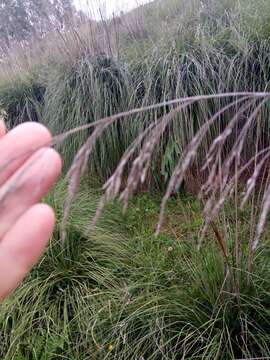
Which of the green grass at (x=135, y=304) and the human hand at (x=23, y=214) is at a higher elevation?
the human hand at (x=23, y=214)

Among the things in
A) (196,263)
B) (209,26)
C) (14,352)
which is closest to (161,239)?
(196,263)

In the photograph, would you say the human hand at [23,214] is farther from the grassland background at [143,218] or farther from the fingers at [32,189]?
the grassland background at [143,218]

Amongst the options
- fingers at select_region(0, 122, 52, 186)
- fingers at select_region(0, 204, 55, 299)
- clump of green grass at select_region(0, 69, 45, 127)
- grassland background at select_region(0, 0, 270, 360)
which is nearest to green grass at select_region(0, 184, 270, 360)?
grassland background at select_region(0, 0, 270, 360)

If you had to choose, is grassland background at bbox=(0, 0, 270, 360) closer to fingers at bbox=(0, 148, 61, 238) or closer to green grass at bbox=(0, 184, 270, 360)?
green grass at bbox=(0, 184, 270, 360)

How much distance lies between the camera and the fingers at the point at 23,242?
79 cm

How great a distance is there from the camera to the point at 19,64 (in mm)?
4945

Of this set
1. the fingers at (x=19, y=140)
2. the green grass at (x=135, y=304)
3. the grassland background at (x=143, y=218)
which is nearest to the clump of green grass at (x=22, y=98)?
the grassland background at (x=143, y=218)

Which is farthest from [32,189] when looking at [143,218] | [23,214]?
[143,218]

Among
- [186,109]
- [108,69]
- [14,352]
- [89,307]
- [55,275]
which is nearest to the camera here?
[14,352]

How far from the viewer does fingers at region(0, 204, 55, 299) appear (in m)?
0.79

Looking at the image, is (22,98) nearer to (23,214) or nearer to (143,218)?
(143,218)

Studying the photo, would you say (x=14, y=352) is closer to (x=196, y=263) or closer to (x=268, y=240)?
(x=196, y=263)

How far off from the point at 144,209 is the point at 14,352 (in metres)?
1.30

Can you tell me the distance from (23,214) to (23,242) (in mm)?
53
